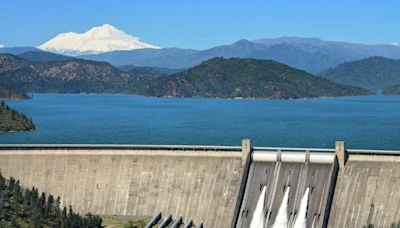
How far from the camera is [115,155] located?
8088cm

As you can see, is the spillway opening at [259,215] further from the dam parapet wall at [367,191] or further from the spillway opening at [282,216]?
the dam parapet wall at [367,191]

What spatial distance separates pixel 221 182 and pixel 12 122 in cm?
11299

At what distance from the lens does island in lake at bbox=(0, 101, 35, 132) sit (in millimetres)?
174250

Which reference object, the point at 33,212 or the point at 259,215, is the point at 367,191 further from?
the point at 33,212

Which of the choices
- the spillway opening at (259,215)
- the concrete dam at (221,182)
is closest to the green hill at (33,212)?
the concrete dam at (221,182)

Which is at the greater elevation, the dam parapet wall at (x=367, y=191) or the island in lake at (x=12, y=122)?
the dam parapet wall at (x=367, y=191)

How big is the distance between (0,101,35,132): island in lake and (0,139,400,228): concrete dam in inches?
3714

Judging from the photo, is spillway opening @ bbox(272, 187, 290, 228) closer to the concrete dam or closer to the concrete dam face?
the concrete dam face

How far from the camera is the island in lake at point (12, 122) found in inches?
6860

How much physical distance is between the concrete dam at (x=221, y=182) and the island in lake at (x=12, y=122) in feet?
310

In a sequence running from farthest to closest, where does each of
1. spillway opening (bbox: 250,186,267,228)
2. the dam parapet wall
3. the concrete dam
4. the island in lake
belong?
the island in lake, spillway opening (bbox: 250,186,267,228), the concrete dam, the dam parapet wall

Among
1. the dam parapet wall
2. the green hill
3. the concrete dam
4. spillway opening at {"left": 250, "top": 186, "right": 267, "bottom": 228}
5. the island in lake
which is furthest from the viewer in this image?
the island in lake

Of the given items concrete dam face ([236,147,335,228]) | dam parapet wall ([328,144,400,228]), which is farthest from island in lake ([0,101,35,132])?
dam parapet wall ([328,144,400,228])

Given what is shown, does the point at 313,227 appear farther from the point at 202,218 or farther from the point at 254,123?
the point at 254,123
